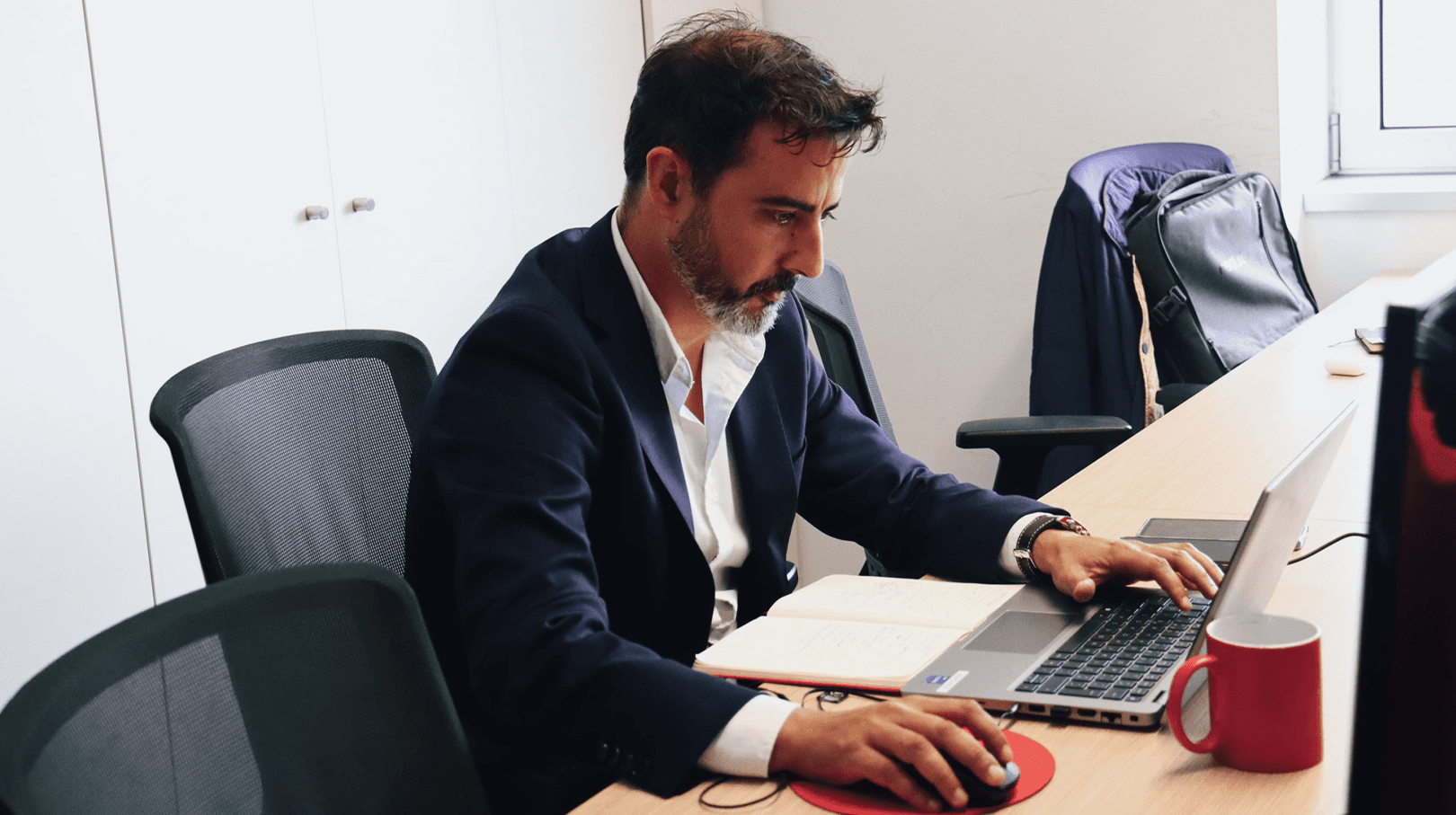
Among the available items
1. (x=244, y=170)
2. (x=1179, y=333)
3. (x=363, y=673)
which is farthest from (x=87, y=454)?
(x=1179, y=333)

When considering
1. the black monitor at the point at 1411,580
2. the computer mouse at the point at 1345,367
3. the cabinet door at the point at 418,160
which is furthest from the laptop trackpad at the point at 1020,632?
the cabinet door at the point at 418,160

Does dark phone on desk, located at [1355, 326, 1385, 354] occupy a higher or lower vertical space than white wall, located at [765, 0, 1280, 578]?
lower

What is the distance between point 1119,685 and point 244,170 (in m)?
1.66

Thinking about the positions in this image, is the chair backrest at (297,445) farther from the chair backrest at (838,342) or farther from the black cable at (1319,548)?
the black cable at (1319,548)

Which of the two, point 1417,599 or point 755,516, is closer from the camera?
point 1417,599

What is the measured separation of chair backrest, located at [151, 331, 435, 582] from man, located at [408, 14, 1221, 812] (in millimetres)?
154

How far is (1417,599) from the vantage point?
0.51 meters

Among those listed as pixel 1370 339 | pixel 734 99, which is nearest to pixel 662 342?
pixel 734 99

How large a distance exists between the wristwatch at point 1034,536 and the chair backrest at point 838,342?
527 millimetres

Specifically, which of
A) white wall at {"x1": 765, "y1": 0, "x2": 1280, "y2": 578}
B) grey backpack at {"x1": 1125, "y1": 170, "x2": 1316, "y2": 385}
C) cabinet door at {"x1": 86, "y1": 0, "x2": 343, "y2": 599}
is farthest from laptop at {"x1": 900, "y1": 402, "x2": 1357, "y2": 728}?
white wall at {"x1": 765, "y1": 0, "x2": 1280, "y2": 578}

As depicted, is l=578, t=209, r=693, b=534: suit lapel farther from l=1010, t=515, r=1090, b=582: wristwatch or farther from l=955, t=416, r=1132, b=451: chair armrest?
l=955, t=416, r=1132, b=451: chair armrest

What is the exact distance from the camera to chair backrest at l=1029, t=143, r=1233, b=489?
96.2 inches

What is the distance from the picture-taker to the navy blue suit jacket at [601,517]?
1039mm

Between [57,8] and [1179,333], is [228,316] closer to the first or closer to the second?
[57,8]
